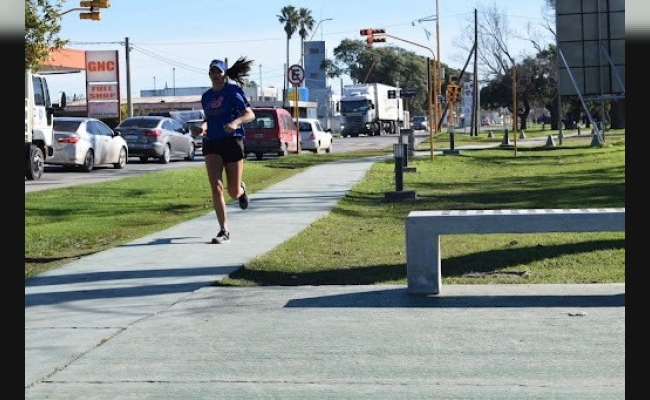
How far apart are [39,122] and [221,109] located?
1437 cm

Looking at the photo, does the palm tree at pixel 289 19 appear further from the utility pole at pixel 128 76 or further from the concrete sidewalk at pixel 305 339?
the concrete sidewalk at pixel 305 339

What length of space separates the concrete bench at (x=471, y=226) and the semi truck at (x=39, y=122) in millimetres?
16432

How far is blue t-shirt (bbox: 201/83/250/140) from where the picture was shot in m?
10.7

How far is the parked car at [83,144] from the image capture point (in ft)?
87.1

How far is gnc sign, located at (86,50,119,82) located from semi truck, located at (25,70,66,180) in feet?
107

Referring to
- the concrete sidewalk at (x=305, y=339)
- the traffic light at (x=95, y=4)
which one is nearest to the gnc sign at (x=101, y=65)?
the traffic light at (x=95, y=4)

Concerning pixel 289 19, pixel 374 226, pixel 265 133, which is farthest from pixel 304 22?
pixel 374 226

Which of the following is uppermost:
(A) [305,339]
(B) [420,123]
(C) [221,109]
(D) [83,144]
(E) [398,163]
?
(B) [420,123]

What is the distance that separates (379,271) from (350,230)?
3591 mm

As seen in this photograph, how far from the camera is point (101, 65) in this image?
5741 centimetres

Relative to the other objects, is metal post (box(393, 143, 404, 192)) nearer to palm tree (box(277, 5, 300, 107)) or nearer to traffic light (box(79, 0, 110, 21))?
traffic light (box(79, 0, 110, 21))

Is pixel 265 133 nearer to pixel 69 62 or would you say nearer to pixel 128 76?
pixel 69 62

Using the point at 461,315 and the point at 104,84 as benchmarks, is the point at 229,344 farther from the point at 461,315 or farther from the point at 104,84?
the point at 104,84
